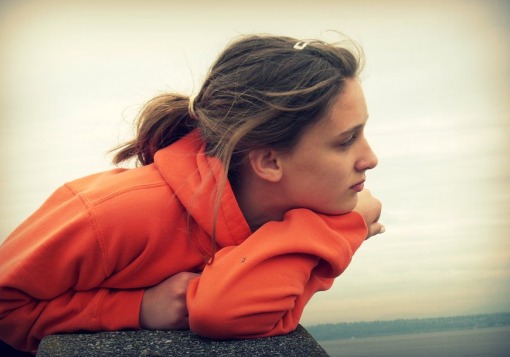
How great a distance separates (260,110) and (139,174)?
1.89 feet

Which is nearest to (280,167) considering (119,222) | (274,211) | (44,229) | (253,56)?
(274,211)

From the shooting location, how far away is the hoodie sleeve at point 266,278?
266cm

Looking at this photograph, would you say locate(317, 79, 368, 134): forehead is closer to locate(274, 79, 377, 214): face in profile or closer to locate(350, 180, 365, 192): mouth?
locate(274, 79, 377, 214): face in profile

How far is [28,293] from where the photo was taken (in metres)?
2.92

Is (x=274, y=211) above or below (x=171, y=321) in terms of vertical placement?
above

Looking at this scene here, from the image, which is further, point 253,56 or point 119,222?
point 253,56

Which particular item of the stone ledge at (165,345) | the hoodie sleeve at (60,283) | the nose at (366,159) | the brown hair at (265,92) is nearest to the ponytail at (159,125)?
the brown hair at (265,92)

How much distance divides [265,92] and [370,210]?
2.74ft

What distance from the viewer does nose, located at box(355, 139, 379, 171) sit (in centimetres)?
302

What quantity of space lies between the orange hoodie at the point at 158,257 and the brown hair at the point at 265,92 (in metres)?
0.15

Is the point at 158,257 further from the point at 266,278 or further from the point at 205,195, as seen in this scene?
the point at 266,278

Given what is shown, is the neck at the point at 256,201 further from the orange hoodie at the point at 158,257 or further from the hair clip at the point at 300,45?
the hair clip at the point at 300,45

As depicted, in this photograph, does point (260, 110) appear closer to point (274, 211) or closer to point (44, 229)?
point (274, 211)

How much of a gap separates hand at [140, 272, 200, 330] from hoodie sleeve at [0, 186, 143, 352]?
0.04 meters
